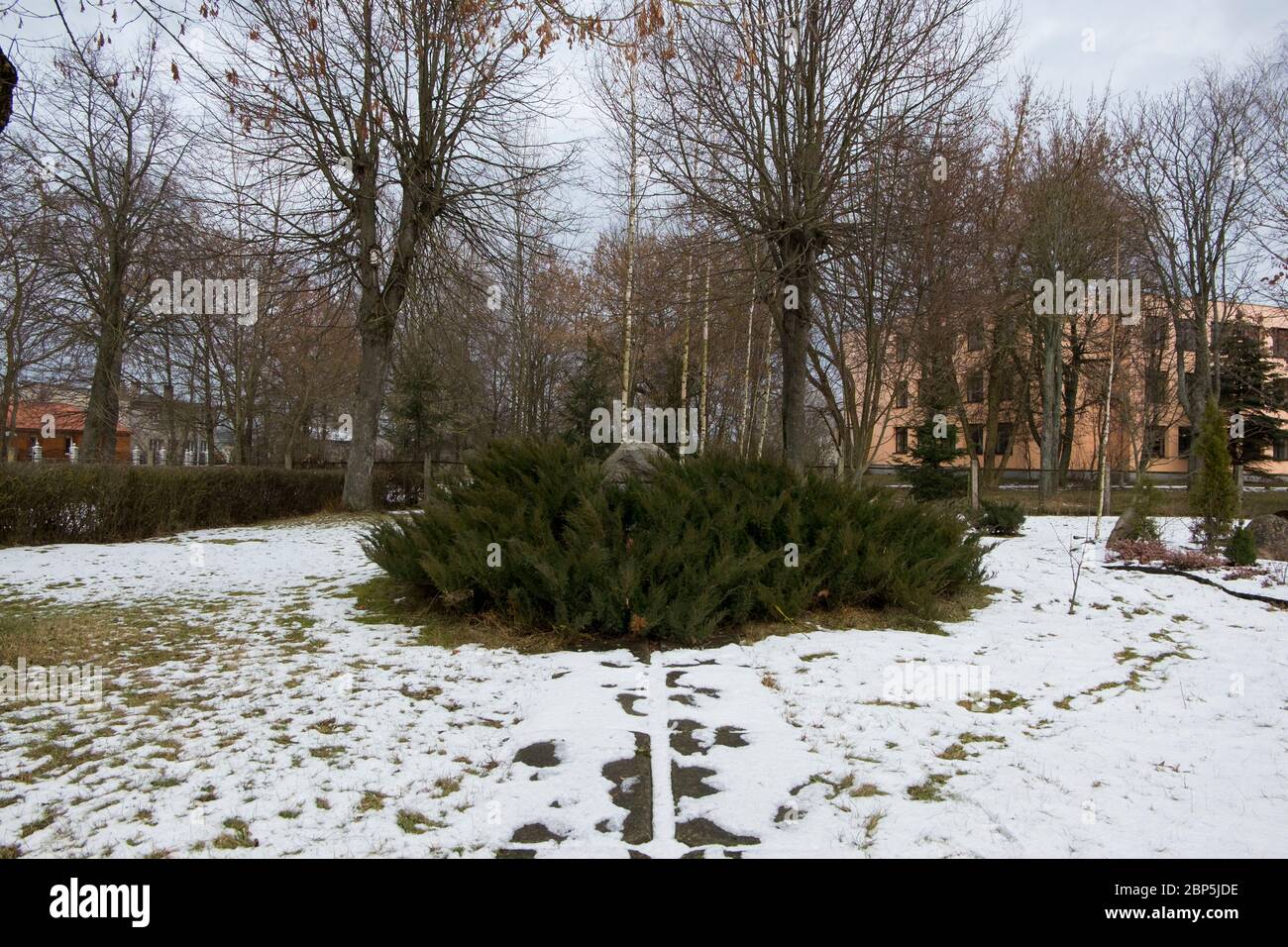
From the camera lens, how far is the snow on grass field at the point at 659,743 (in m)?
2.72

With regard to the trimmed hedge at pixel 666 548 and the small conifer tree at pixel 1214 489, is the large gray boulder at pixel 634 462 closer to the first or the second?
the trimmed hedge at pixel 666 548

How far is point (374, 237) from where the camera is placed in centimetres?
1552

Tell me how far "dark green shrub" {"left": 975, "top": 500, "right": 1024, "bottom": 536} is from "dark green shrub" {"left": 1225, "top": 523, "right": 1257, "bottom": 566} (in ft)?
10.8

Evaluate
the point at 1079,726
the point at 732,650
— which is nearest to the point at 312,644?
the point at 732,650

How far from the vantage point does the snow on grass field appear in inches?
107

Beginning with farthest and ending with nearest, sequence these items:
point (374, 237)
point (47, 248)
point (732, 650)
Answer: point (47, 248) < point (374, 237) < point (732, 650)

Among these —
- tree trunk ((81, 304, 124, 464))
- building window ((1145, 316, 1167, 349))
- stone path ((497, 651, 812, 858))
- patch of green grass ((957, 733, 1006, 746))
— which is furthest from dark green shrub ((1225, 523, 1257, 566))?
tree trunk ((81, 304, 124, 464))

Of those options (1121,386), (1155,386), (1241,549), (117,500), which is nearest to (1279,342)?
(1155,386)

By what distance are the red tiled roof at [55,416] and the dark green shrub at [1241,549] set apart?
2599cm

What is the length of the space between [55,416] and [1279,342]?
2025 inches

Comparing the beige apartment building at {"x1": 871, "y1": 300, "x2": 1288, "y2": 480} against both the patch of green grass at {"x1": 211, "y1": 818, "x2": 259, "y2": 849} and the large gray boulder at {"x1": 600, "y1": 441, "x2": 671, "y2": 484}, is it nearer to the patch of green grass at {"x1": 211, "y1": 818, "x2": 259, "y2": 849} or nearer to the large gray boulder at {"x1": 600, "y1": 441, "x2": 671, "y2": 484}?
the large gray boulder at {"x1": 600, "y1": 441, "x2": 671, "y2": 484}

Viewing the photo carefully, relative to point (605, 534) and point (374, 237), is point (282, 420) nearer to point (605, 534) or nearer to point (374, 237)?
point (374, 237)

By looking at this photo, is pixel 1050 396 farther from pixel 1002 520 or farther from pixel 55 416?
pixel 55 416
